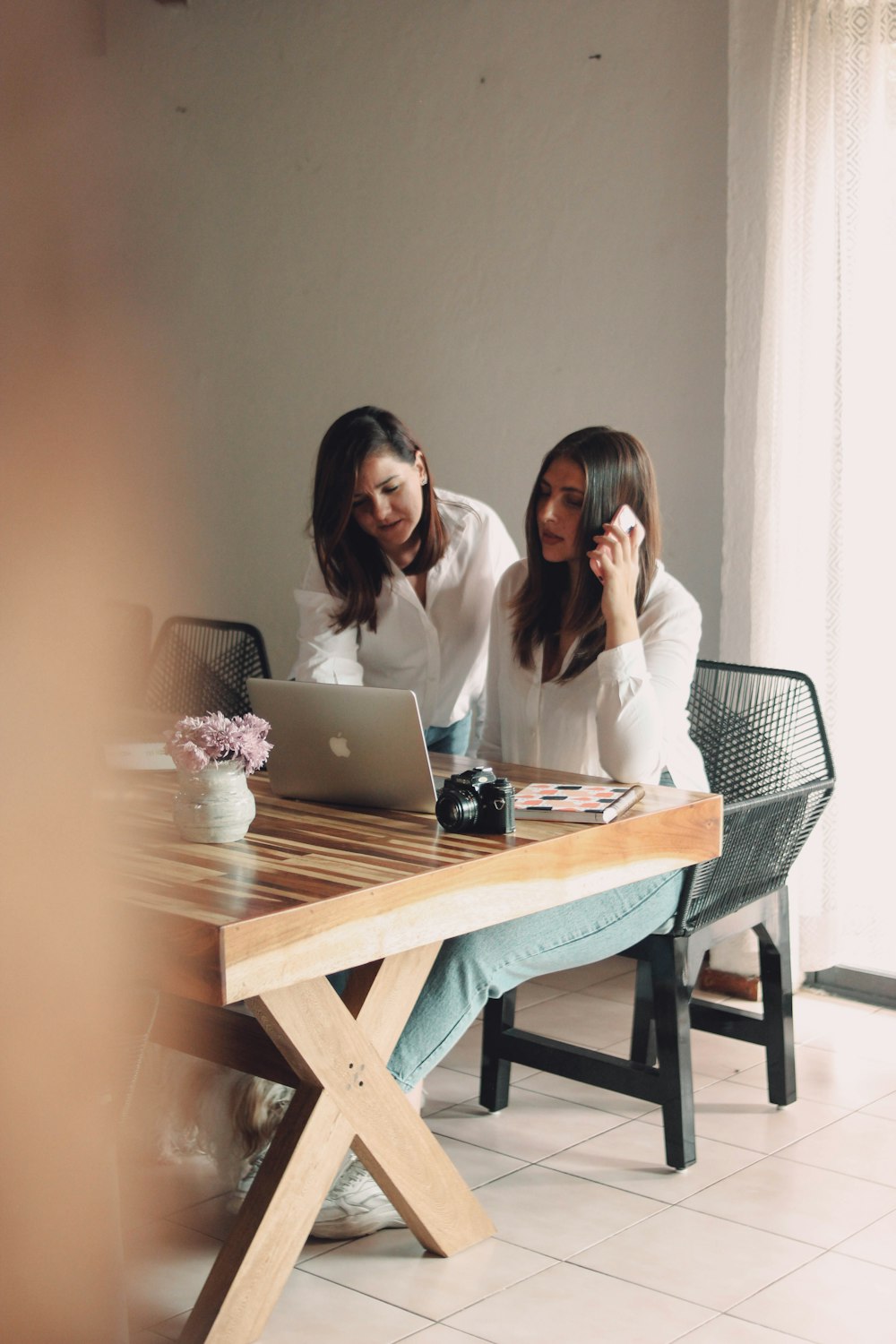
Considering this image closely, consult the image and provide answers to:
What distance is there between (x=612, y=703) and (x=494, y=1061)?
28.5 inches

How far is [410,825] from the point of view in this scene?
1.81 metres

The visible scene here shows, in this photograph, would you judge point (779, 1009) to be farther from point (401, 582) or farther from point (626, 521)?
point (401, 582)

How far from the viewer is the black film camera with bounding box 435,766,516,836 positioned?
5.73ft

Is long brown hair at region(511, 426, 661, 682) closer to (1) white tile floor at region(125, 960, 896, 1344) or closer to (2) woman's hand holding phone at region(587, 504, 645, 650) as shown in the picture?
(2) woman's hand holding phone at region(587, 504, 645, 650)

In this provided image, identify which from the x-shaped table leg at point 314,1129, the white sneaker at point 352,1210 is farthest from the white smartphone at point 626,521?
the white sneaker at point 352,1210

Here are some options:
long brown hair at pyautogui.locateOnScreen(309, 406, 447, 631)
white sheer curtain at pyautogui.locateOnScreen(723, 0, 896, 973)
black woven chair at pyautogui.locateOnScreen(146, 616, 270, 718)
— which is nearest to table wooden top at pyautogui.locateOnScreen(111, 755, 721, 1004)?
long brown hair at pyautogui.locateOnScreen(309, 406, 447, 631)

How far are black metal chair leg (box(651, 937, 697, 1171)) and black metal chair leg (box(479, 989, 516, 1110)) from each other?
1.08 feet

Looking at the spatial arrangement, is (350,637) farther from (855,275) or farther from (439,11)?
(439,11)

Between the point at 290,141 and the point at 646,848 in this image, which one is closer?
the point at 646,848

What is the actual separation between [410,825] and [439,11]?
2.45m

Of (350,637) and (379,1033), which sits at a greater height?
(350,637)

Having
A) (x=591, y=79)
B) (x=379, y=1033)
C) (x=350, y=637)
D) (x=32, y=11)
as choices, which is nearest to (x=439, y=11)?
(x=591, y=79)

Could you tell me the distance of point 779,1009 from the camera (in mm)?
2420

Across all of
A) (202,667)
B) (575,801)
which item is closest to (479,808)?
(575,801)
